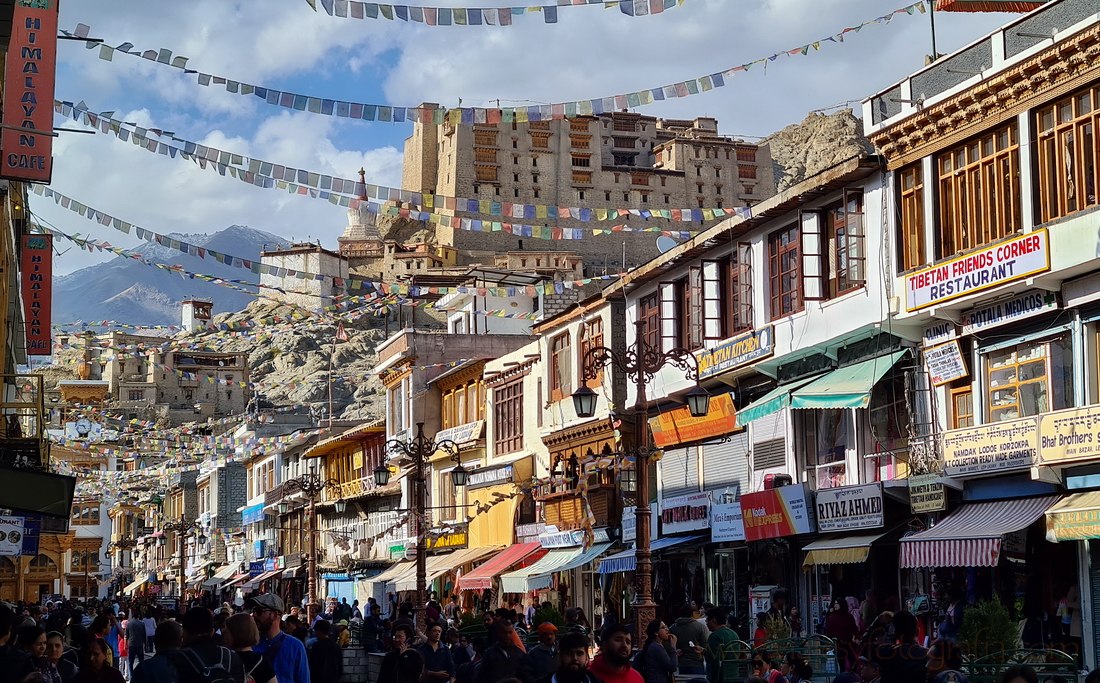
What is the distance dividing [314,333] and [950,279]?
412 ft

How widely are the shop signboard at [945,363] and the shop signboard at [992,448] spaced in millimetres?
1292

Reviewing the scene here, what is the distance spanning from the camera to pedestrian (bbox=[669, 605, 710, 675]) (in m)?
17.3

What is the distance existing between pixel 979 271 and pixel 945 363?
2.21 m

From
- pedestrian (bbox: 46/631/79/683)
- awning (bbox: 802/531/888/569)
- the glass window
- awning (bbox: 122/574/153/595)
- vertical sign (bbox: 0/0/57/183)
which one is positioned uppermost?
vertical sign (bbox: 0/0/57/183)

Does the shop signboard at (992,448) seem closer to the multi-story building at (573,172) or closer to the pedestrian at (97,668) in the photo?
the pedestrian at (97,668)

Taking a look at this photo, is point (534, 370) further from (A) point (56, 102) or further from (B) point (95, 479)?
(B) point (95, 479)

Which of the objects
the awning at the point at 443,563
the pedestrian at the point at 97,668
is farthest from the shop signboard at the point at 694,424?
the pedestrian at the point at 97,668

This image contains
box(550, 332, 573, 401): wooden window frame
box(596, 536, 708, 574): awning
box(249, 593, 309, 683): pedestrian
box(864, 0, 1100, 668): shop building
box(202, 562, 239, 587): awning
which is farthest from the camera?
box(202, 562, 239, 587): awning

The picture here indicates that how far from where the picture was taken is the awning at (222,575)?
87.6 m

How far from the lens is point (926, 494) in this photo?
1026 inches

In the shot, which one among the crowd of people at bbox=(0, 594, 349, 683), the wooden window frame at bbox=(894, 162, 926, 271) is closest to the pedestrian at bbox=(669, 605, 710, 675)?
the crowd of people at bbox=(0, 594, 349, 683)

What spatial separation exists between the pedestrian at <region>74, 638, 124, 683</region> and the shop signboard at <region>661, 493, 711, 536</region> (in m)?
23.5

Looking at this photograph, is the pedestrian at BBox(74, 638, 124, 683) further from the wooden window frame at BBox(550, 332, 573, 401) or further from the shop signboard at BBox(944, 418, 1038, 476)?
the wooden window frame at BBox(550, 332, 573, 401)

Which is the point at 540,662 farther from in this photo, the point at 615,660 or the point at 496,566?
the point at 496,566
